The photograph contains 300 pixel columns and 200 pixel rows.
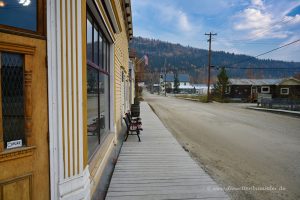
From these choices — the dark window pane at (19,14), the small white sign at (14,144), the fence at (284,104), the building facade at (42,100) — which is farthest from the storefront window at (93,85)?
the fence at (284,104)

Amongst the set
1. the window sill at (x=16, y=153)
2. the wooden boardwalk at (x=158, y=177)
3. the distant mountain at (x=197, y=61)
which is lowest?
the wooden boardwalk at (x=158, y=177)

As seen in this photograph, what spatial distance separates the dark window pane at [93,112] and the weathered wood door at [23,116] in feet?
5.67

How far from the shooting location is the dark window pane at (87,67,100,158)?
4.46 m

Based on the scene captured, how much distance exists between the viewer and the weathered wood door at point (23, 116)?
2348mm

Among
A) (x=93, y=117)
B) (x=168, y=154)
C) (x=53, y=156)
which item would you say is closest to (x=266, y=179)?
(x=168, y=154)

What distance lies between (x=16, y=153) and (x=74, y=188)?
87cm

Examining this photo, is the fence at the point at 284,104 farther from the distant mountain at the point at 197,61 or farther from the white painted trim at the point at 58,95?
the distant mountain at the point at 197,61

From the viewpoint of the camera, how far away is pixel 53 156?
8.97 ft

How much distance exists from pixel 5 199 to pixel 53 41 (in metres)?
1.68

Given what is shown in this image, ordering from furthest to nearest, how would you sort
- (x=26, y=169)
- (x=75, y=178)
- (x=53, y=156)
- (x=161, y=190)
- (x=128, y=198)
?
(x=161, y=190) < (x=128, y=198) < (x=75, y=178) < (x=53, y=156) < (x=26, y=169)

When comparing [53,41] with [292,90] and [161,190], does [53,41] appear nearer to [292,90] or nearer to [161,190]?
[161,190]

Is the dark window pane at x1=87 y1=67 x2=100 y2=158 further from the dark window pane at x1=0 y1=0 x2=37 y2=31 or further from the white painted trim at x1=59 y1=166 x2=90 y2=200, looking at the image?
the dark window pane at x1=0 y1=0 x2=37 y2=31

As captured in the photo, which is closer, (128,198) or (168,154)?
(128,198)

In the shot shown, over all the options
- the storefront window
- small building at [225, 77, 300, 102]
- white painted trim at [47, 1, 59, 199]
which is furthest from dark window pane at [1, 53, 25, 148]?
small building at [225, 77, 300, 102]
